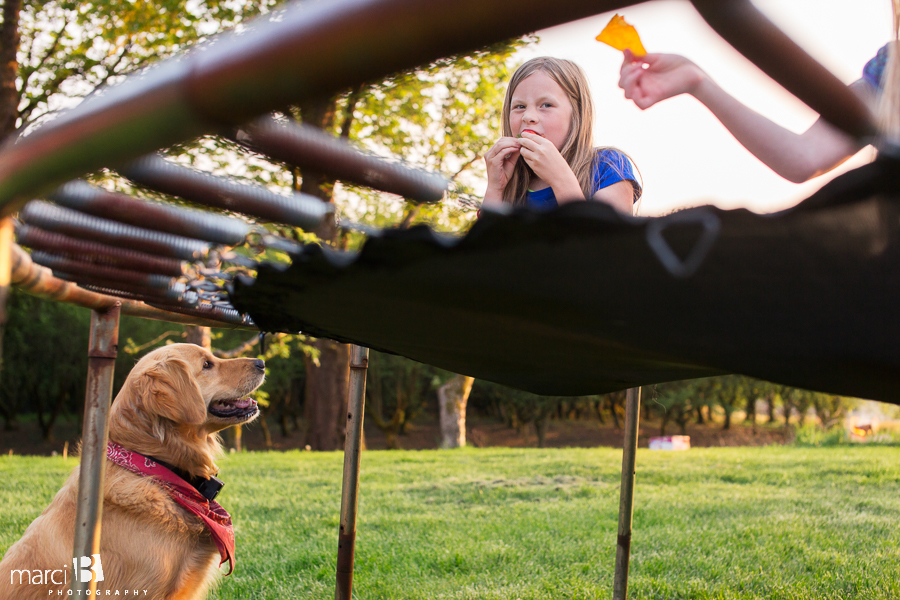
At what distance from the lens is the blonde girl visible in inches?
58.5

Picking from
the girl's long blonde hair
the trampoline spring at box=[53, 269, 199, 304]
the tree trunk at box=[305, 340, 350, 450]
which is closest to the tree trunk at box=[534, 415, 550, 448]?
the tree trunk at box=[305, 340, 350, 450]

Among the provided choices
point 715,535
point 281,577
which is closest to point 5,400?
point 281,577

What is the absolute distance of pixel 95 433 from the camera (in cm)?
151

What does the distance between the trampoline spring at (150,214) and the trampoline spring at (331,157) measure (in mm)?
307

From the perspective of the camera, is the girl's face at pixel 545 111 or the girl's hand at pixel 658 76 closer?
the girl's hand at pixel 658 76

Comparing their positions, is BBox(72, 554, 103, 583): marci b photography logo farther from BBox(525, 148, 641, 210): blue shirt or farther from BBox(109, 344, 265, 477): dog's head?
BBox(109, 344, 265, 477): dog's head

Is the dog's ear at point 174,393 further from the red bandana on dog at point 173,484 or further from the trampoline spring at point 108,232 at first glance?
the trampoline spring at point 108,232

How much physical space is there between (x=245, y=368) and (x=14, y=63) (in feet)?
16.5

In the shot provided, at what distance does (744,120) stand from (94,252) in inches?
43.2

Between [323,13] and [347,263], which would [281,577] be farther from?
[323,13]

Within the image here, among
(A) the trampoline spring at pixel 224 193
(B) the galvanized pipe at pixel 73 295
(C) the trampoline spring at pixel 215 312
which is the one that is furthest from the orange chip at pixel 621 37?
(C) the trampoline spring at pixel 215 312

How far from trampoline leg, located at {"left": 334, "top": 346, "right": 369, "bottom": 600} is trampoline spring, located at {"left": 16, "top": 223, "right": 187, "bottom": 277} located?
1.29 meters

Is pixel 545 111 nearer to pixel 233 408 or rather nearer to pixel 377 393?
pixel 233 408

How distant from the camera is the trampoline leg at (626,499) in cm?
278
